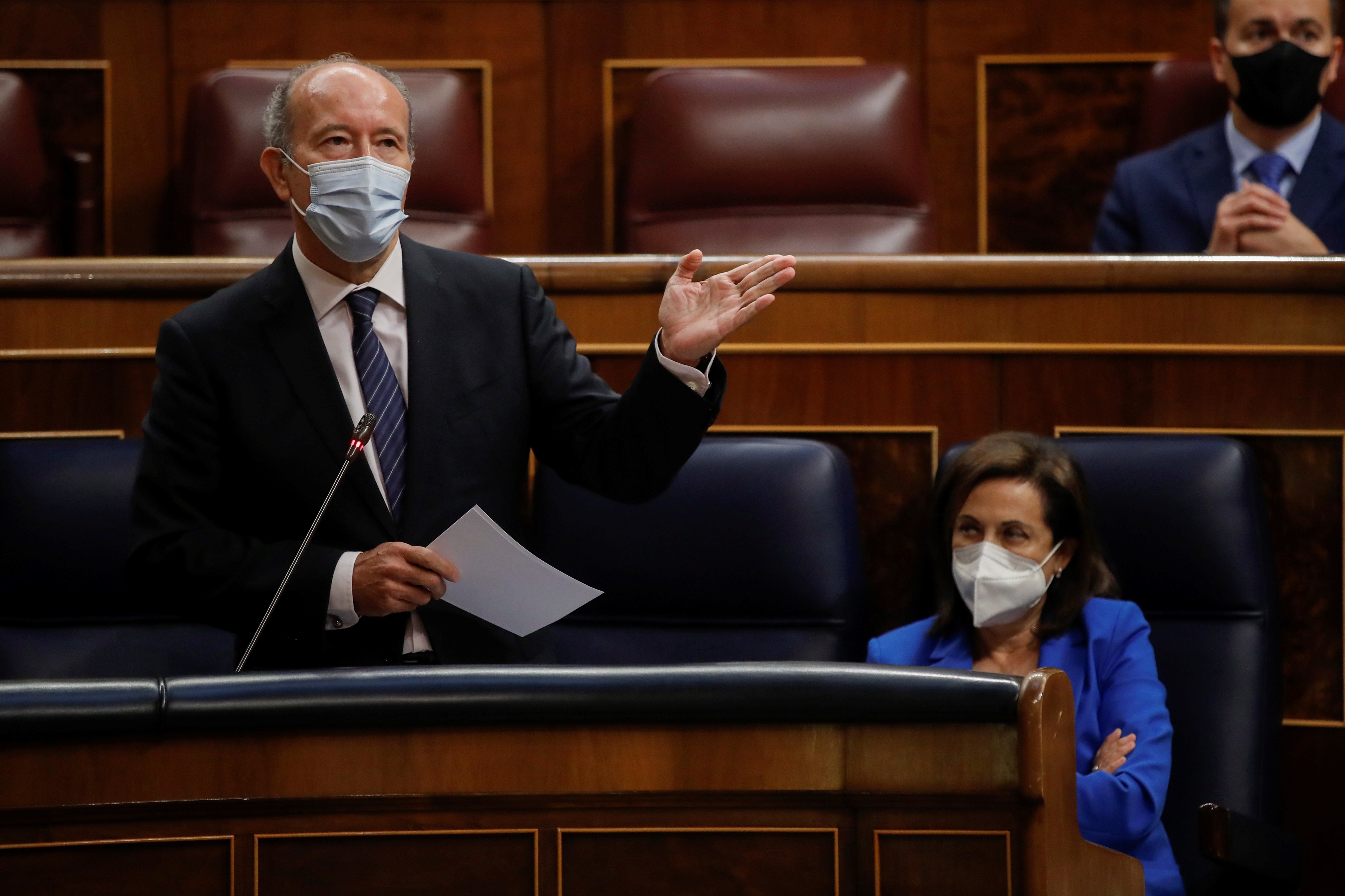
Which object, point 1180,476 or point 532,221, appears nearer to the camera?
point 1180,476

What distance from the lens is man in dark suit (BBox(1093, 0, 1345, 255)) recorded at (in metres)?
1.31

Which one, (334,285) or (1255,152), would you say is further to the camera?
(1255,152)

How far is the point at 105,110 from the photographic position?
5.18 feet

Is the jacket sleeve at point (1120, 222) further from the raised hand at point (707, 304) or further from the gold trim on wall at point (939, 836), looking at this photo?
the gold trim on wall at point (939, 836)

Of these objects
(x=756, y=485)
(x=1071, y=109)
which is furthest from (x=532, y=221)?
(x=756, y=485)

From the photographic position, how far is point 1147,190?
1331 millimetres

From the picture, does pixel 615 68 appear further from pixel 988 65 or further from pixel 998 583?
pixel 998 583

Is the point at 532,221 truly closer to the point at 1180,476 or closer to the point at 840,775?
the point at 1180,476

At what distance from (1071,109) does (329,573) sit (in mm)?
1134

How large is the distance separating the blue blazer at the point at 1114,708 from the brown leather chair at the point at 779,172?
1.86 ft

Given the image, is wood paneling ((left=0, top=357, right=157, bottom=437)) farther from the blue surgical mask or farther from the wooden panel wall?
the wooden panel wall

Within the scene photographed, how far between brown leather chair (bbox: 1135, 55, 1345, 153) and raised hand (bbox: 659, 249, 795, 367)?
0.88 metres

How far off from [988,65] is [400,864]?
1.30 m

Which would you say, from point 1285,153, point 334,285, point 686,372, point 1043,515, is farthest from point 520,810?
point 1285,153
